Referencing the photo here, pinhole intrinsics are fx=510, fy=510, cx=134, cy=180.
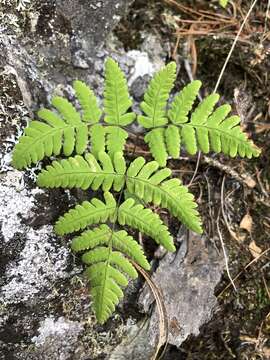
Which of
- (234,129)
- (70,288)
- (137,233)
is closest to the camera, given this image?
(234,129)

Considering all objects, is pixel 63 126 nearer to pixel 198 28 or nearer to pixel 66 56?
pixel 66 56

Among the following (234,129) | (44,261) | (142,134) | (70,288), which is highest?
(234,129)

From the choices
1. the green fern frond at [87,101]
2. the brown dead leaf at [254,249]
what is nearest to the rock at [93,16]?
the green fern frond at [87,101]

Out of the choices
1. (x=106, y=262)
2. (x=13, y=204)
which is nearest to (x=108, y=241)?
(x=106, y=262)

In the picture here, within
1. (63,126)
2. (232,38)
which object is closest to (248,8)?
(232,38)

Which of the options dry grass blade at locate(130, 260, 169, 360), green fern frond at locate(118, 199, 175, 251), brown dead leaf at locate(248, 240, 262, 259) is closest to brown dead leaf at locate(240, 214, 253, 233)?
brown dead leaf at locate(248, 240, 262, 259)

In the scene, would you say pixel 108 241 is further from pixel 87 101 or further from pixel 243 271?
pixel 243 271

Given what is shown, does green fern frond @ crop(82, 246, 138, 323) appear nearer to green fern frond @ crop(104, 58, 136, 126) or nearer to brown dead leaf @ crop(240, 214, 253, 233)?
green fern frond @ crop(104, 58, 136, 126)
